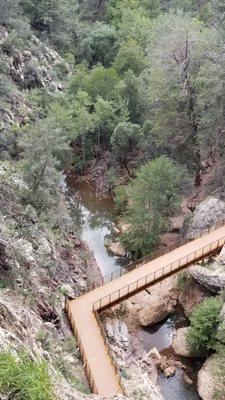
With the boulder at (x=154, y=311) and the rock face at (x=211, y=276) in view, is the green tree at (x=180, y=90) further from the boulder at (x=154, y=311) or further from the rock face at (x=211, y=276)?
the boulder at (x=154, y=311)

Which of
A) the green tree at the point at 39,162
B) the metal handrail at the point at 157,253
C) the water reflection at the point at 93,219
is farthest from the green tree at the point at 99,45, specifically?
the metal handrail at the point at 157,253

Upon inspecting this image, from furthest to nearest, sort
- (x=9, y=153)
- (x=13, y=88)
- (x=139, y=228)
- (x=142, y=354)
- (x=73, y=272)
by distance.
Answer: (x=13, y=88)
(x=9, y=153)
(x=139, y=228)
(x=73, y=272)
(x=142, y=354)

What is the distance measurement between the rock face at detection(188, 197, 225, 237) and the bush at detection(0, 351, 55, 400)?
23.4m

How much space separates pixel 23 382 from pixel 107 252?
2639 centimetres

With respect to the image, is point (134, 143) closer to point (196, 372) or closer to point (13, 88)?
point (13, 88)

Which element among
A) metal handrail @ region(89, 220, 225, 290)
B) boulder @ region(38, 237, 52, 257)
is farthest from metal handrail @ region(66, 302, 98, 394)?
metal handrail @ region(89, 220, 225, 290)

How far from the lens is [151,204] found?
33.5 metres

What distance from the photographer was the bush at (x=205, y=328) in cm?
2492

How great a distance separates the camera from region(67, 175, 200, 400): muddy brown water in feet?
80.8

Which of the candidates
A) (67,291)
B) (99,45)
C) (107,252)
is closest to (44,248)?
(67,291)

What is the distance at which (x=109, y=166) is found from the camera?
46781 mm

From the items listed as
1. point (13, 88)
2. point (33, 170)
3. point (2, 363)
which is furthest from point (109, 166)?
point (2, 363)

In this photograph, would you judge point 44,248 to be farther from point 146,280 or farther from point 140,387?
point 140,387

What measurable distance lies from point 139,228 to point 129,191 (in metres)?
3.10
